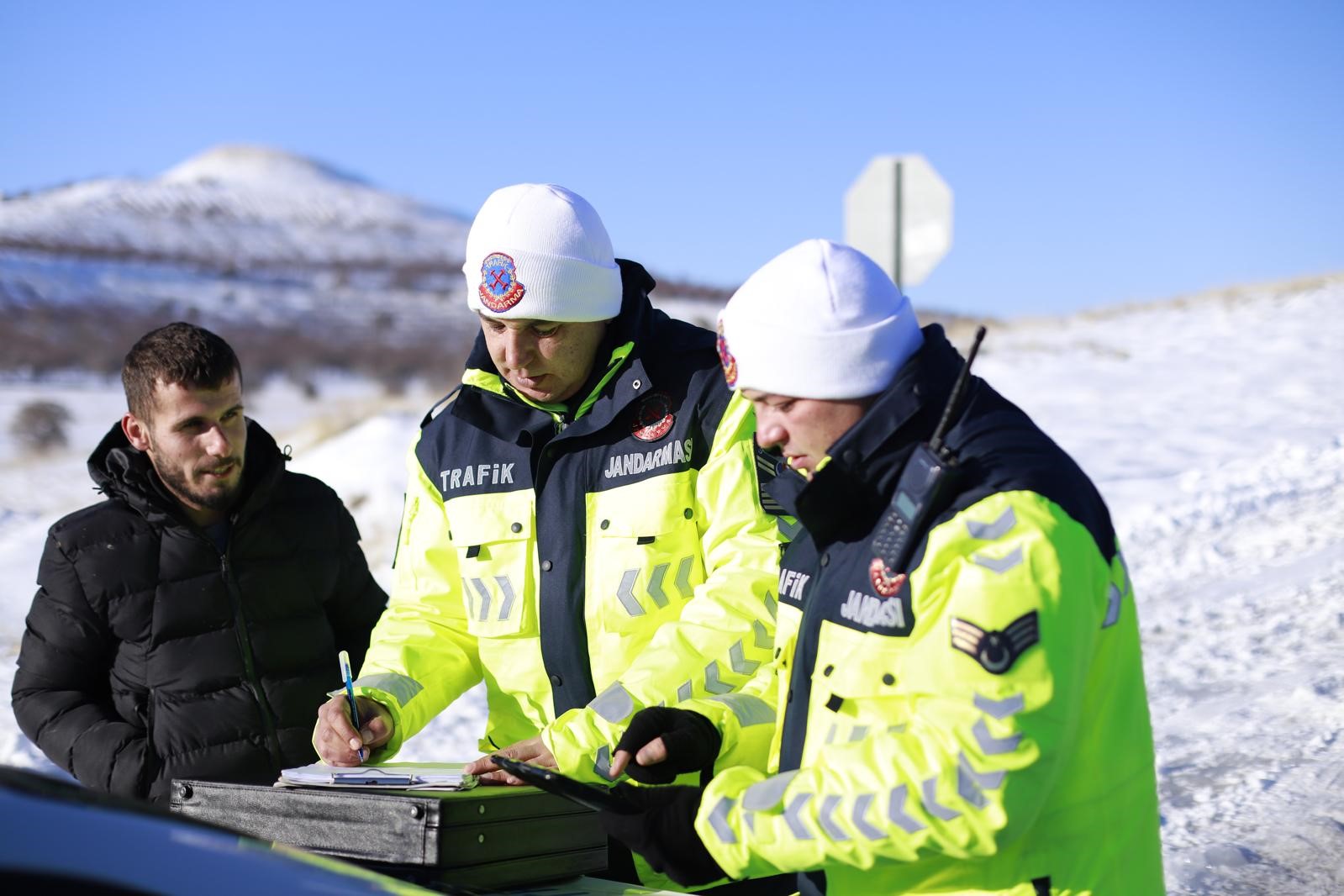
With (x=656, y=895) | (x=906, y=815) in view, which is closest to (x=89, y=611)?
(x=656, y=895)

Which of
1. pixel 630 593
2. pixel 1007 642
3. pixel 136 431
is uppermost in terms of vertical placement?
pixel 136 431

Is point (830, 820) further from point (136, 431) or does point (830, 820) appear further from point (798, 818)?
point (136, 431)

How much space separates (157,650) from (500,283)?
4.82 feet

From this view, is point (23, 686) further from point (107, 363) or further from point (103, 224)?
point (103, 224)

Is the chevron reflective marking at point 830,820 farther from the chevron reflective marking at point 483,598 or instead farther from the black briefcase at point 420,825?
the chevron reflective marking at point 483,598

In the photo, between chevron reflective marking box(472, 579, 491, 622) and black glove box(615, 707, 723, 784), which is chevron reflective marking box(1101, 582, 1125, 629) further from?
chevron reflective marking box(472, 579, 491, 622)

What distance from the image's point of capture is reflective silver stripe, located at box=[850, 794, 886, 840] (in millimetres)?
2172

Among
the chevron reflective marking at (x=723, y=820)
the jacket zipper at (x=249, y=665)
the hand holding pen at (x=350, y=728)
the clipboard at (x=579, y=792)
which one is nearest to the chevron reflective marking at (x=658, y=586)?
the hand holding pen at (x=350, y=728)

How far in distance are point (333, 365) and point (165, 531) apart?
40.4m

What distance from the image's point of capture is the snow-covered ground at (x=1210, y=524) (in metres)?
5.61

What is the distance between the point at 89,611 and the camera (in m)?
3.88

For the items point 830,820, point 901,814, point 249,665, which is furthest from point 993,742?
point 249,665

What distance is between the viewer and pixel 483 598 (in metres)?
3.50

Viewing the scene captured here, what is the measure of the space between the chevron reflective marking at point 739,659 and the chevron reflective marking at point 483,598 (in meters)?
0.70
